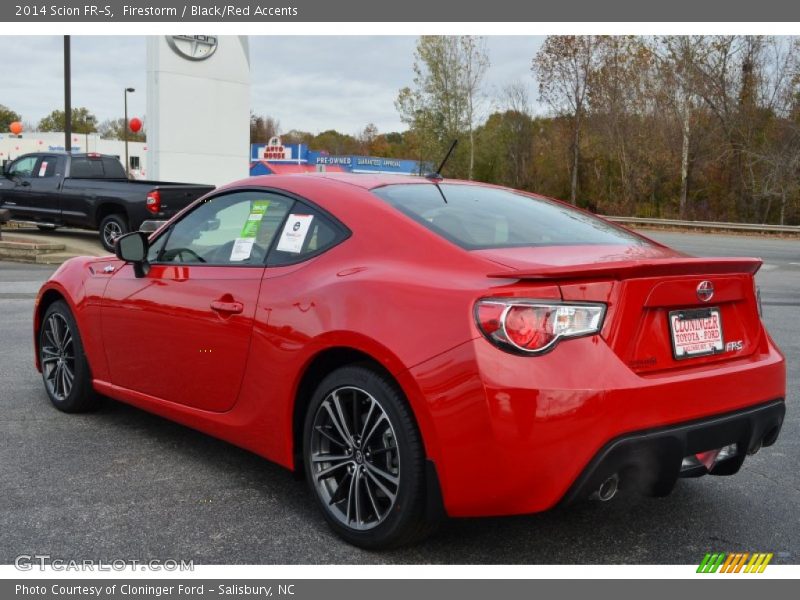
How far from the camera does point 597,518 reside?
12.2 feet

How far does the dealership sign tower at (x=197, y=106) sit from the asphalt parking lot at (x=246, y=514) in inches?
722

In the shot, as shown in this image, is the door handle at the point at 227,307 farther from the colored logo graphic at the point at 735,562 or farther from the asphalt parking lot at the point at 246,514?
the colored logo graphic at the point at 735,562

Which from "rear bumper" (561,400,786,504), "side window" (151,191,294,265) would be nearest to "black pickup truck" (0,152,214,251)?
"side window" (151,191,294,265)

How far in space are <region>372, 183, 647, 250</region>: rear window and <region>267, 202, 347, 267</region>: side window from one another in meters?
0.27

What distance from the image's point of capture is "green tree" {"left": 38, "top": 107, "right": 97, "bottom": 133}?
118 m

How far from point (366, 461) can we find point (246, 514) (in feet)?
2.37

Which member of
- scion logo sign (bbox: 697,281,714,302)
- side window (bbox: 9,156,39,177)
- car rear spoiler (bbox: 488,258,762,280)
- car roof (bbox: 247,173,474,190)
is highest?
side window (bbox: 9,156,39,177)

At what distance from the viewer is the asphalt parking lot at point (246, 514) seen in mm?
3307

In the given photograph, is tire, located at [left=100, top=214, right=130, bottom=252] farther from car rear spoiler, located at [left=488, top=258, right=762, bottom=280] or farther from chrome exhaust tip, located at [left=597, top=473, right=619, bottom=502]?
chrome exhaust tip, located at [left=597, top=473, right=619, bottom=502]

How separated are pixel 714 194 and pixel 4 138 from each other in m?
66.2

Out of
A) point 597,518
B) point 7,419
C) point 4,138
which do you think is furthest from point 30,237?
point 4,138

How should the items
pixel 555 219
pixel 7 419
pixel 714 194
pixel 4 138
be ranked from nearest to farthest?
pixel 555 219, pixel 7 419, pixel 714 194, pixel 4 138

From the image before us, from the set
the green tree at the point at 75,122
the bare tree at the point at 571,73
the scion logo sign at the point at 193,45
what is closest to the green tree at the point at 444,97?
the bare tree at the point at 571,73

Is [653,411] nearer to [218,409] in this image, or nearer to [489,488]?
[489,488]
